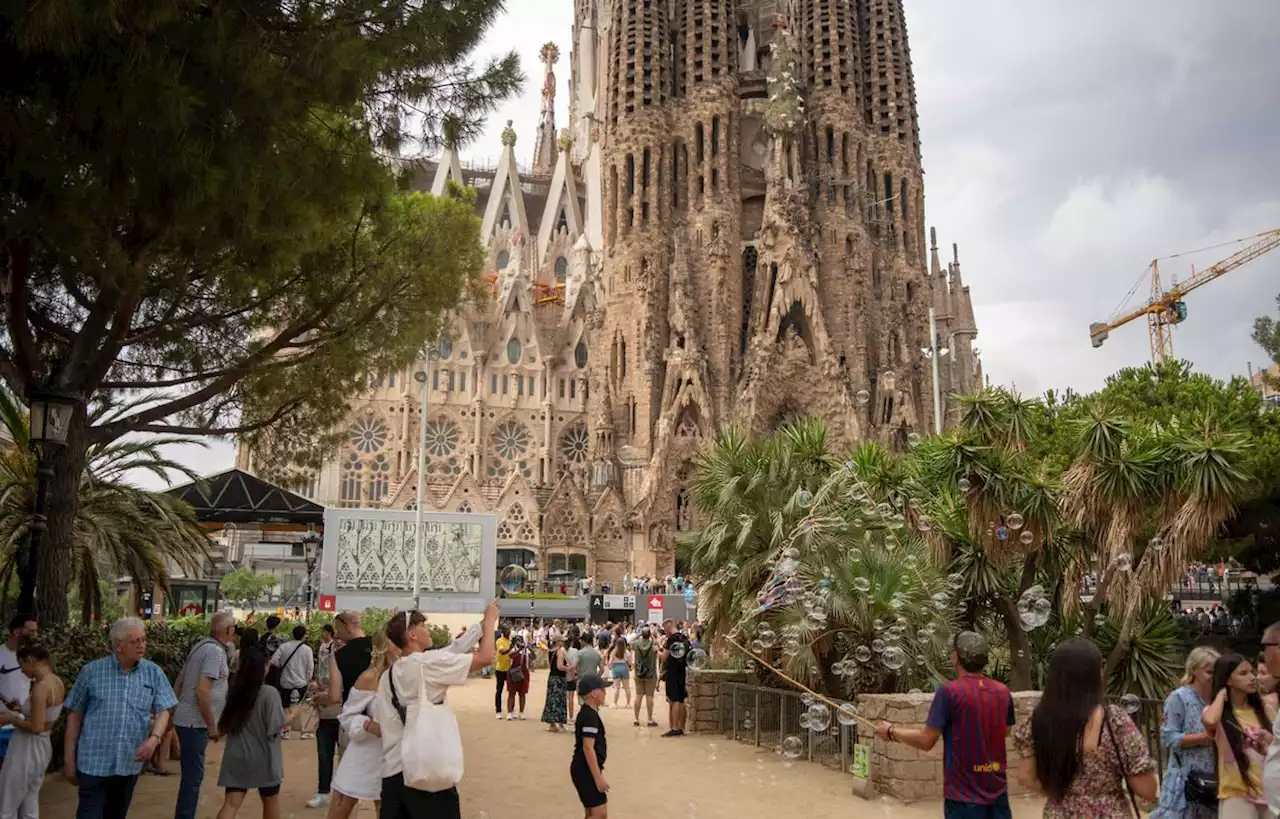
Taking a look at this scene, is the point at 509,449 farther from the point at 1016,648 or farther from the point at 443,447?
the point at 1016,648

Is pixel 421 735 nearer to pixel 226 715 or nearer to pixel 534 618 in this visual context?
pixel 226 715

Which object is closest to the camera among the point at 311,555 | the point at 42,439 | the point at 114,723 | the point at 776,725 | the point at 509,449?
the point at 114,723

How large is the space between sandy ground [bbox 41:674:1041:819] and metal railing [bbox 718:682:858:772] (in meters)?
0.29

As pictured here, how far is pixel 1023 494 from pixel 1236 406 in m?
13.2

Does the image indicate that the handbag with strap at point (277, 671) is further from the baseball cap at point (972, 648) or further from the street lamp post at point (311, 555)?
the street lamp post at point (311, 555)

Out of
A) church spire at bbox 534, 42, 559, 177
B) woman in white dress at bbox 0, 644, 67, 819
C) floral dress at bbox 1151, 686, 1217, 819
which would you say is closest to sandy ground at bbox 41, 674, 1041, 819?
woman in white dress at bbox 0, 644, 67, 819

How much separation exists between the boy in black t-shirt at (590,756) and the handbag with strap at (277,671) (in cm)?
350

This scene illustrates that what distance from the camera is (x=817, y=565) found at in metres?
12.4

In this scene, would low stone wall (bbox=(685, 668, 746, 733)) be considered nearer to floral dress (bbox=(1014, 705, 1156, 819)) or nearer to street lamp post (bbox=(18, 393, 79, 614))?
street lamp post (bbox=(18, 393, 79, 614))

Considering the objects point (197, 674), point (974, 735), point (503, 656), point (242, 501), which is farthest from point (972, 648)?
point (242, 501)

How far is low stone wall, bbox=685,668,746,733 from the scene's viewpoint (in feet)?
47.1

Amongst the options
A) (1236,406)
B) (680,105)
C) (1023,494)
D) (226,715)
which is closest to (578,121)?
(680,105)

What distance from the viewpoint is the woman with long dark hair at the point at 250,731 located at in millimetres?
6422

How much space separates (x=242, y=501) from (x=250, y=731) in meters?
16.0
